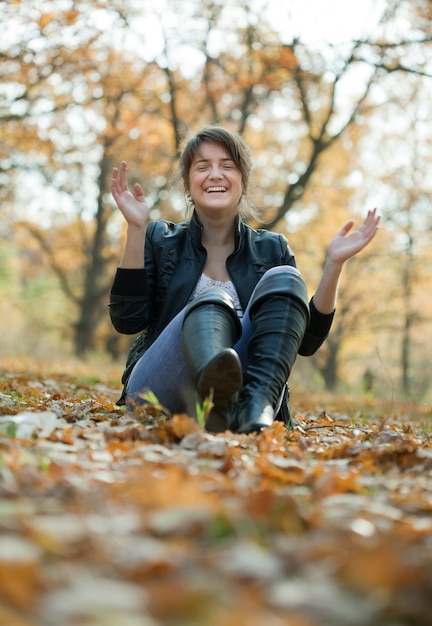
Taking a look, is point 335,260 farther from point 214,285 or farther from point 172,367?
point 172,367

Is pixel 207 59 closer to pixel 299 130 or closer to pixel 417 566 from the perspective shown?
pixel 299 130

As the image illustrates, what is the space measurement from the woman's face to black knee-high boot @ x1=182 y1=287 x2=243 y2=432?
2.96ft

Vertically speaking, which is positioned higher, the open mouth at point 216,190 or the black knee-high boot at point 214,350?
the open mouth at point 216,190

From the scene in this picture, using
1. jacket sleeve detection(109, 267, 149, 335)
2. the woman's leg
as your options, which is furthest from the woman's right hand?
Answer: the woman's leg

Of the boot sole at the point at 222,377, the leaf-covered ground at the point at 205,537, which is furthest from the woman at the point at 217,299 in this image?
the leaf-covered ground at the point at 205,537

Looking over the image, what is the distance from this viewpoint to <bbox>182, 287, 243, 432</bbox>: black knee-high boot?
2.34 metres

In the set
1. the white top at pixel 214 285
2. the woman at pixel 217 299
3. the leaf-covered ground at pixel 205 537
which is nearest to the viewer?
the leaf-covered ground at pixel 205 537

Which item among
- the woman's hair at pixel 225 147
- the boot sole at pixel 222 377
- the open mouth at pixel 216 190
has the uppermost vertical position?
the woman's hair at pixel 225 147

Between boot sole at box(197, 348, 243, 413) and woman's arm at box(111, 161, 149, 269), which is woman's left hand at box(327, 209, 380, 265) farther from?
boot sole at box(197, 348, 243, 413)

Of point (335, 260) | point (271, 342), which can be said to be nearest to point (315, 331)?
point (335, 260)

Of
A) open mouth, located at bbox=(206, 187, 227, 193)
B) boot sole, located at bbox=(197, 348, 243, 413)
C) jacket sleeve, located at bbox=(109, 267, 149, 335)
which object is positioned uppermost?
open mouth, located at bbox=(206, 187, 227, 193)

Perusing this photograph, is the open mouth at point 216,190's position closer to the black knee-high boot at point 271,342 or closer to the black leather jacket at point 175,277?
the black leather jacket at point 175,277

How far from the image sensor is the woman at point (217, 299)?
2564 millimetres

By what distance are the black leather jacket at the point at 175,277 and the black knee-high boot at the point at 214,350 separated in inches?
22.8
